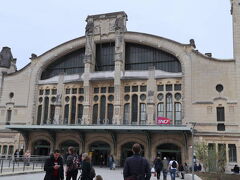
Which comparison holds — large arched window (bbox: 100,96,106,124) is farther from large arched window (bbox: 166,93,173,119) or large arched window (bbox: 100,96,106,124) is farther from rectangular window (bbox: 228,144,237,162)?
rectangular window (bbox: 228,144,237,162)

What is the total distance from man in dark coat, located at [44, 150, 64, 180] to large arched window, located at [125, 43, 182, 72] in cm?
2820

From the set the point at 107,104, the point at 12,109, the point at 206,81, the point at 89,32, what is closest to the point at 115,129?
the point at 107,104

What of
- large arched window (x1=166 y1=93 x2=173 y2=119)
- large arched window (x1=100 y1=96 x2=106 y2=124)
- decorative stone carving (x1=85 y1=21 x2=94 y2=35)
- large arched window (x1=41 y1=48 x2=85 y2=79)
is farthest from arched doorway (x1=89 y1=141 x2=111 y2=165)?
decorative stone carving (x1=85 y1=21 x2=94 y2=35)

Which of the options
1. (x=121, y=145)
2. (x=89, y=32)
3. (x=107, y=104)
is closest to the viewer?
(x=121, y=145)

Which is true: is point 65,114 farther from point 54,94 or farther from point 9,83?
point 9,83

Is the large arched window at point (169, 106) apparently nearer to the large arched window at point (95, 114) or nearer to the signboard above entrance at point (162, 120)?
the signboard above entrance at point (162, 120)

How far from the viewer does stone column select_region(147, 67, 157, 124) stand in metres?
33.8

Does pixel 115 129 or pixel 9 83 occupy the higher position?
pixel 9 83

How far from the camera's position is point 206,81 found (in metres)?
32.5

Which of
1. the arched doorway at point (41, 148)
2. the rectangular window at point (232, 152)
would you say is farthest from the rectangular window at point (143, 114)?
the arched doorway at point (41, 148)

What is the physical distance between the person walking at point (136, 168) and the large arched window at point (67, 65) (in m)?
34.3

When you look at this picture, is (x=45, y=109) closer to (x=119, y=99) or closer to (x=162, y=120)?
(x=119, y=99)

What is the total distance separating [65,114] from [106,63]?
8655 mm

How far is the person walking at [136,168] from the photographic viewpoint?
6.18m
